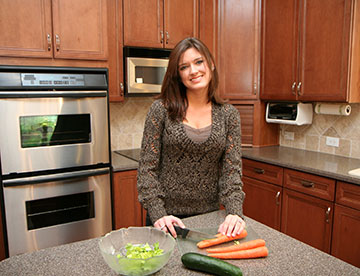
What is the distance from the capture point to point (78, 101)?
7.95 feet

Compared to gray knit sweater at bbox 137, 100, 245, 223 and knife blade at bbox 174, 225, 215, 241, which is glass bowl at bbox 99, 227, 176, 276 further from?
gray knit sweater at bbox 137, 100, 245, 223

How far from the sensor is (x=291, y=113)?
10.2 ft

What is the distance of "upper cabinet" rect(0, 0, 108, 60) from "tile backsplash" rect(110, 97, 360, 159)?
78 cm

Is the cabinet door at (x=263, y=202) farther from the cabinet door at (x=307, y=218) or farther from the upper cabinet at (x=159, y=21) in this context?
the upper cabinet at (x=159, y=21)

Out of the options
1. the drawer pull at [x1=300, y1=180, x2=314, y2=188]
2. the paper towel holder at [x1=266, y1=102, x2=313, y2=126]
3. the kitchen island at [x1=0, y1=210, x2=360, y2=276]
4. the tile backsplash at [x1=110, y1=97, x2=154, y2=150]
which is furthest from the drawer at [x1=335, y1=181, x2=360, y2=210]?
the tile backsplash at [x1=110, y1=97, x2=154, y2=150]

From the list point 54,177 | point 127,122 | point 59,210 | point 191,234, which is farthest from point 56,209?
point 191,234

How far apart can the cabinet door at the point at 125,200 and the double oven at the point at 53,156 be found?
71 mm

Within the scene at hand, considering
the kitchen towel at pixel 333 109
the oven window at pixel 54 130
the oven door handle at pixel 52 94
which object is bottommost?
the oven window at pixel 54 130

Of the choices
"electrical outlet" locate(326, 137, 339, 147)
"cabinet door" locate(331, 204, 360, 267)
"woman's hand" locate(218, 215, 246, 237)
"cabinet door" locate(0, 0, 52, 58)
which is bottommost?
"cabinet door" locate(331, 204, 360, 267)

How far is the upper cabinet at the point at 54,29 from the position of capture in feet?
7.46

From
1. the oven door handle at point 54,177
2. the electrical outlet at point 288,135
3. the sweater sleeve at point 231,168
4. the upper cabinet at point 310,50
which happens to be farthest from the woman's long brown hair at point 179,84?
the electrical outlet at point 288,135

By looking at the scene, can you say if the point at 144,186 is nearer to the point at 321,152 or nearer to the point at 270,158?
the point at 270,158

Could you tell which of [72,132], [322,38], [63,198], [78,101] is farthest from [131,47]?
[322,38]

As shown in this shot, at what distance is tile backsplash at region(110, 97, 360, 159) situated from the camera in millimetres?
2846
